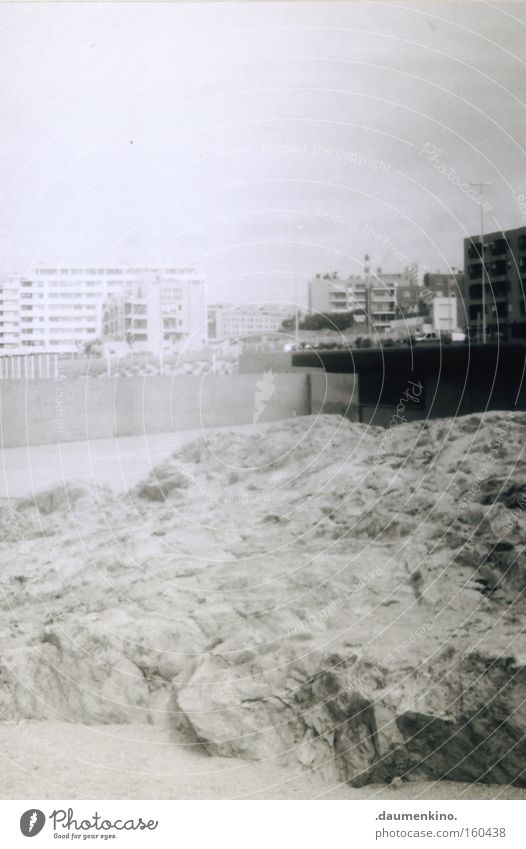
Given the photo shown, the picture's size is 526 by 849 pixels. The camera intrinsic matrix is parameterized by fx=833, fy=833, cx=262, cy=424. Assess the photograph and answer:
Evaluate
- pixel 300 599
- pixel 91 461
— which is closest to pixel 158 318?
pixel 91 461

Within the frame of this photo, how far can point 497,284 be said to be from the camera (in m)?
2.78

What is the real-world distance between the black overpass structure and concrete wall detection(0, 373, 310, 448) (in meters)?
0.19

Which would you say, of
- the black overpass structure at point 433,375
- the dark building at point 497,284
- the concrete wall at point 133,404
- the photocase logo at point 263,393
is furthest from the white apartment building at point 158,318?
the dark building at point 497,284

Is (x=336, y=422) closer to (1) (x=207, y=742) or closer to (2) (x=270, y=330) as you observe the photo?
(2) (x=270, y=330)

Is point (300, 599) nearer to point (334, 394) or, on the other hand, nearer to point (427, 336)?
point (334, 394)

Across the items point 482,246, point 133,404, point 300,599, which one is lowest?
point 300,599

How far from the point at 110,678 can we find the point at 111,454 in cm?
84

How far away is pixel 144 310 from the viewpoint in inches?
110

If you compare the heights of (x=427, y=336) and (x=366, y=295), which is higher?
(x=366, y=295)

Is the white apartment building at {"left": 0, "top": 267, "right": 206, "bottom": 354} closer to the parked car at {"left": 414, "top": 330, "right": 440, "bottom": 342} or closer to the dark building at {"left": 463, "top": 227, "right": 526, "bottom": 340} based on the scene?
the parked car at {"left": 414, "top": 330, "right": 440, "bottom": 342}

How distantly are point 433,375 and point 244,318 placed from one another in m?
0.67
